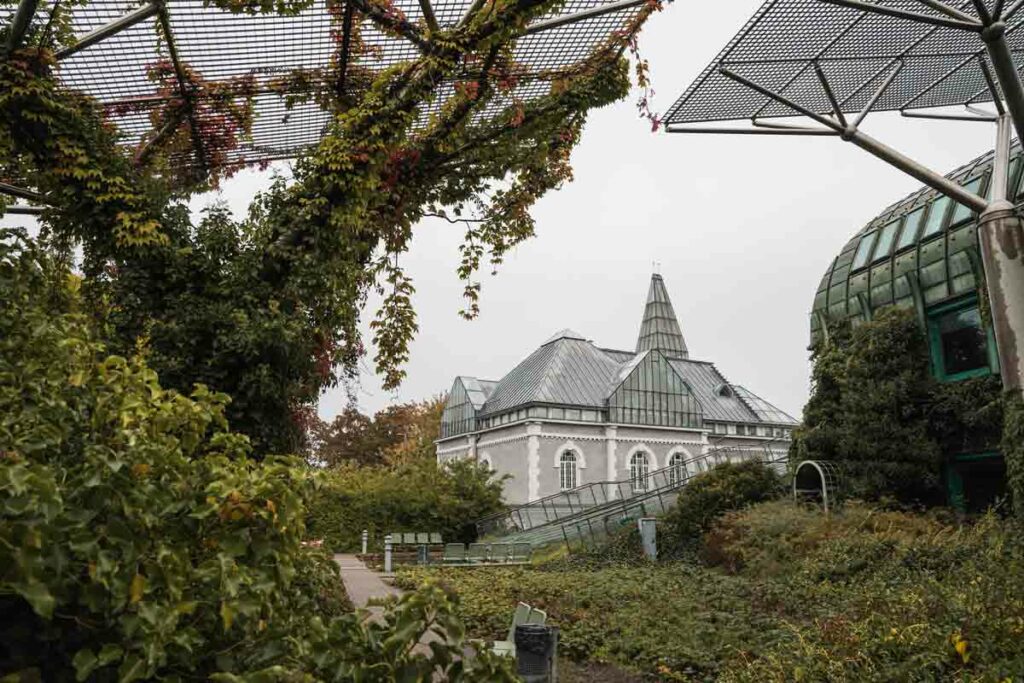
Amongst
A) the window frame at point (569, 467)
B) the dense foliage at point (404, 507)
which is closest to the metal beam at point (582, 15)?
the dense foliage at point (404, 507)

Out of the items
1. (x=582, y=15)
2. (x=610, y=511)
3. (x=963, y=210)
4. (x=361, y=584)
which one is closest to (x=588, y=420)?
(x=610, y=511)

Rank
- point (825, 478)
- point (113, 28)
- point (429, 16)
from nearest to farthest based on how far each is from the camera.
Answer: point (113, 28) < point (429, 16) < point (825, 478)

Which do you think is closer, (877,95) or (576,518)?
(877,95)

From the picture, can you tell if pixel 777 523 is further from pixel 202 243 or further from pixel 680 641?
pixel 202 243

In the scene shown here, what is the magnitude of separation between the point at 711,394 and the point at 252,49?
3896cm

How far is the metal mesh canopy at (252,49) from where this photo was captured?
7.52 meters

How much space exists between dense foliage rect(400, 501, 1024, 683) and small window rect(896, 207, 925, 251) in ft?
24.2

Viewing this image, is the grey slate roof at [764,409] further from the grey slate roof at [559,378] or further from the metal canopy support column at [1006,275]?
the metal canopy support column at [1006,275]

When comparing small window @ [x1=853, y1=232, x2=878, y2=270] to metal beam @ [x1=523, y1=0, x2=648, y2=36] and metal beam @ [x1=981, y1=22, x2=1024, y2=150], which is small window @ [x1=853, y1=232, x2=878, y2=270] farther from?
metal beam @ [x1=523, y1=0, x2=648, y2=36]

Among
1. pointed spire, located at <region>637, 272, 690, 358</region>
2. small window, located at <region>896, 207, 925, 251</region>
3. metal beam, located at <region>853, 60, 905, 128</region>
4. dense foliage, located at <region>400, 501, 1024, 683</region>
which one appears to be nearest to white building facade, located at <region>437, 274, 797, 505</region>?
pointed spire, located at <region>637, 272, 690, 358</region>

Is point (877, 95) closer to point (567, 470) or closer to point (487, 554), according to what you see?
point (487, 554)

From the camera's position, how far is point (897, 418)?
58.9 ft

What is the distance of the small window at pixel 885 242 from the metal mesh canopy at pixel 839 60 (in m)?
5.23

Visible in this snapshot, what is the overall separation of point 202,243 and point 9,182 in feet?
12.6
